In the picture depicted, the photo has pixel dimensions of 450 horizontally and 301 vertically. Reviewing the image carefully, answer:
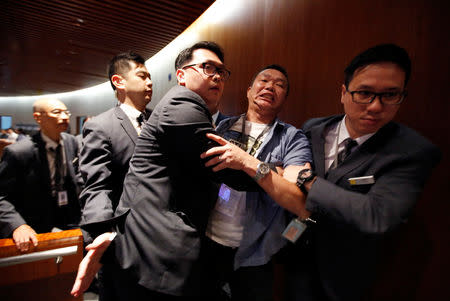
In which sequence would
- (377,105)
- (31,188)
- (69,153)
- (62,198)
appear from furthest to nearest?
(69,153) → (62,198) → (31,188) → (377,105)

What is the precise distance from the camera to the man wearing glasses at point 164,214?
1.08 m

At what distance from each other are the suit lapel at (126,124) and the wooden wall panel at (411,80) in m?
1.52

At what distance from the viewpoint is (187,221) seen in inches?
45.1

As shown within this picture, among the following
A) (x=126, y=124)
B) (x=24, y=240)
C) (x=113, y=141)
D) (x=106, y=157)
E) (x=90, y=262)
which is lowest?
(x=24, y=240)

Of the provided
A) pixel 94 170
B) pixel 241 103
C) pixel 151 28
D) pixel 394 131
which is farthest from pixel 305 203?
pixel 151 28

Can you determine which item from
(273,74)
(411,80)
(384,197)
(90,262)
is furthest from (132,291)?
(411,80)

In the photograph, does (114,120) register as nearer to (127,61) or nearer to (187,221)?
(127,61)

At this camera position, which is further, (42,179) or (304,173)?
(42,179)

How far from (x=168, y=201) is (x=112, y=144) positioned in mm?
808

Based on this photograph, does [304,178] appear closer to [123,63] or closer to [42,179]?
[123,63]

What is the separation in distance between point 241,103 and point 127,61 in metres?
1.52

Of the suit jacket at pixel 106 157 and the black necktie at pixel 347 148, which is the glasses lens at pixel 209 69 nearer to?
the suit jacket at pixel 106 157

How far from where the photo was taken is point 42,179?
2.26 m

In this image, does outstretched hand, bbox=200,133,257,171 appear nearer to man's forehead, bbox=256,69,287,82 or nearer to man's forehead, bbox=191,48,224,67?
man's forehead, bbox=191,48,224,67
